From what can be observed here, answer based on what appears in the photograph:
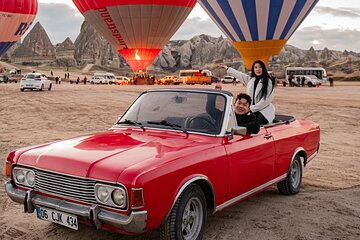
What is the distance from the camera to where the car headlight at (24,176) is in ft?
13.7

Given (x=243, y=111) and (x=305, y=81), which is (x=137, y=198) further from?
(x=305, y=81)

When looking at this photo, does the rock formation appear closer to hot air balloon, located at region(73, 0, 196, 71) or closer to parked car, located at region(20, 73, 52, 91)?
hot air balloon, located at region(73, 0, 196, 71)

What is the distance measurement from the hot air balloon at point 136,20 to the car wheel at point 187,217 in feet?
118

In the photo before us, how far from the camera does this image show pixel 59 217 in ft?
12.7

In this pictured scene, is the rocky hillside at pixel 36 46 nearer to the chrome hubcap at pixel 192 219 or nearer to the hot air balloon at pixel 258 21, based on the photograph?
the hot air balloon at pixel 258 21

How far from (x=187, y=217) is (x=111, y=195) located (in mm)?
901

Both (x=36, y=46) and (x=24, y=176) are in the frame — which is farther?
(x=36, y=46)

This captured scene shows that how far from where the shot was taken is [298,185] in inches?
259

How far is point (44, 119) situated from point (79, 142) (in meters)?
11.8

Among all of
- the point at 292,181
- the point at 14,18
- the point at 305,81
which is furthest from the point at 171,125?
the point at 305,81

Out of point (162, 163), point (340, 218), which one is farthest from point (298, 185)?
point (162, 163)

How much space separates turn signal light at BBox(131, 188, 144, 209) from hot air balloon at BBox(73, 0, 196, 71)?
3646cm

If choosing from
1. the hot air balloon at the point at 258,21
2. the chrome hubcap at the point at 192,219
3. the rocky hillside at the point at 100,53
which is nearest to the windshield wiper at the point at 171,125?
→ the chrome hubcap at the point at 192,219

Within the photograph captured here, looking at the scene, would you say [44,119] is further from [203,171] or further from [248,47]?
[248,47]
